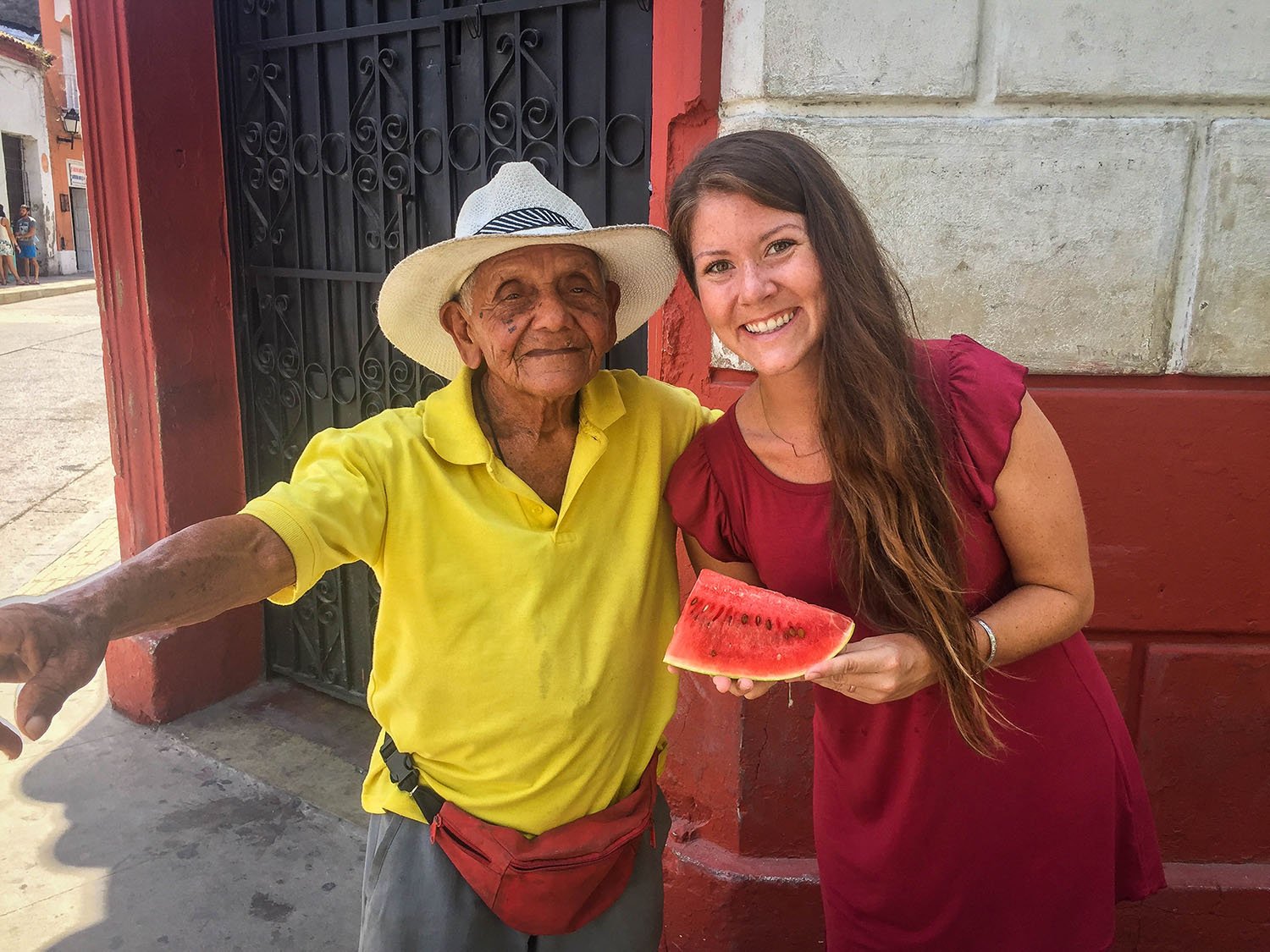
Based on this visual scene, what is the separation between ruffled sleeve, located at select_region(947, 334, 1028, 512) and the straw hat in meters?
0.75

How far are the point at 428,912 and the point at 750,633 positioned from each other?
3.07 feet

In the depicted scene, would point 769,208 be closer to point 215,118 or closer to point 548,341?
point 548,341

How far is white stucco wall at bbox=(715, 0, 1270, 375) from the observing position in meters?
2.80

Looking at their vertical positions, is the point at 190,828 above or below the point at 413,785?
below

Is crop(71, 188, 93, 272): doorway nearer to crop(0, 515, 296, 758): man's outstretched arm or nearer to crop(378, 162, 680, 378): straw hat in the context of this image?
crop(378, 162, 680, 378): straw hat

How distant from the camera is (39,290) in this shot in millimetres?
29859

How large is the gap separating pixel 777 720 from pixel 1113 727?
1.28 metres

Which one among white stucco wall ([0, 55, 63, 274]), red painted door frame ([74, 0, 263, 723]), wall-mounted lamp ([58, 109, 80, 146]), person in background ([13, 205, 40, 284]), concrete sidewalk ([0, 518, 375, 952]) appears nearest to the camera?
concrete sidewalk ([0, 518, 375, 952])

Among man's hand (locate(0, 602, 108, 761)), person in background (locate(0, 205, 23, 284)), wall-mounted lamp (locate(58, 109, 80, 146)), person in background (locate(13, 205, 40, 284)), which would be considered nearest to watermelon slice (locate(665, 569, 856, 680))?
man's hand (locate(0, 602, 108, 761))

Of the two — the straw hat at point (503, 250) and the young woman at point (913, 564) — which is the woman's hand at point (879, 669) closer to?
the young woman at point (913, 564)

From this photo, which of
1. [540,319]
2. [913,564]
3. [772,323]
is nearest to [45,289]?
[540,319]

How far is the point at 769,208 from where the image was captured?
193cm

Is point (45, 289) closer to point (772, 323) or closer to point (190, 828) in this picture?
point (190, 828)

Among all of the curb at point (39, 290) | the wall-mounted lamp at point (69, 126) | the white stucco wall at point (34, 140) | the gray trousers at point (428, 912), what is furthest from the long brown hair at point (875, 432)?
the wall-mounted lamp at point (69, 126)
